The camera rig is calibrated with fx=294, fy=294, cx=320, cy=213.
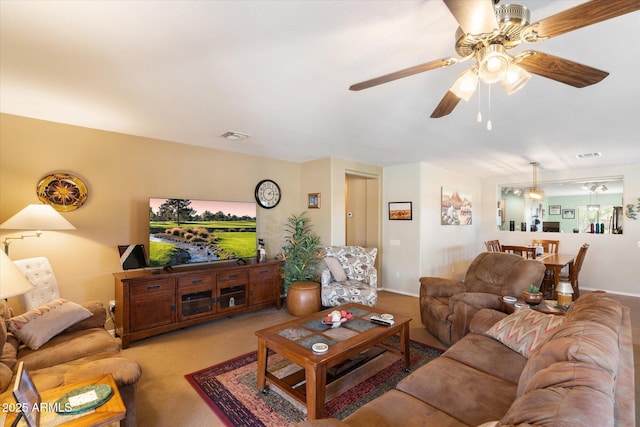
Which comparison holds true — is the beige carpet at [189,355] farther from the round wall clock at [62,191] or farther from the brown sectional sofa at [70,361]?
the round wall clock at [62,191]

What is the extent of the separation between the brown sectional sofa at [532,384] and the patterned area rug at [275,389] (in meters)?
0.75

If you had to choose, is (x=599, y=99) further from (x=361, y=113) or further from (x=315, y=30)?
(x=315, y=30)

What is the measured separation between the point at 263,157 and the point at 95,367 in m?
3.81

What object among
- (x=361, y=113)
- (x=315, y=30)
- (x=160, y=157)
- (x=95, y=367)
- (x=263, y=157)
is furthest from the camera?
(x=263, y=157)

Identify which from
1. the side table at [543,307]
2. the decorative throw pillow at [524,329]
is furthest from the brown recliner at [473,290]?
the decorative throw pillow at [524,329]

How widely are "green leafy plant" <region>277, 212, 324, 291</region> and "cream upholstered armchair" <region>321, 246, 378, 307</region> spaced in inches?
10.6

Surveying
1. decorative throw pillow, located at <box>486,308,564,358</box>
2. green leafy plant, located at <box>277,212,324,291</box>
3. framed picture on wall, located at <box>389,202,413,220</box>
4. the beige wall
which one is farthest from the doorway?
decorative throw pillow, located at <box>486,308,564,358</box>

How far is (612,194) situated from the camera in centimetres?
798

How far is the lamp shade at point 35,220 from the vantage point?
2.69m

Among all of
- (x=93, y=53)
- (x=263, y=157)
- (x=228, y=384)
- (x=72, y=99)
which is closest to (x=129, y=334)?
(x=228, y=384)

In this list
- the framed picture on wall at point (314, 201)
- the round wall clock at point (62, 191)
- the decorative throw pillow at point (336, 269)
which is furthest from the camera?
the framed picture on wall at point (314, 201)

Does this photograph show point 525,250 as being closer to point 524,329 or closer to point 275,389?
point 524,329

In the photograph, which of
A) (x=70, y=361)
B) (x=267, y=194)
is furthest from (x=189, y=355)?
(x=267, y=194)

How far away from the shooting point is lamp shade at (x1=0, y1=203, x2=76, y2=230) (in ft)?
8.83
